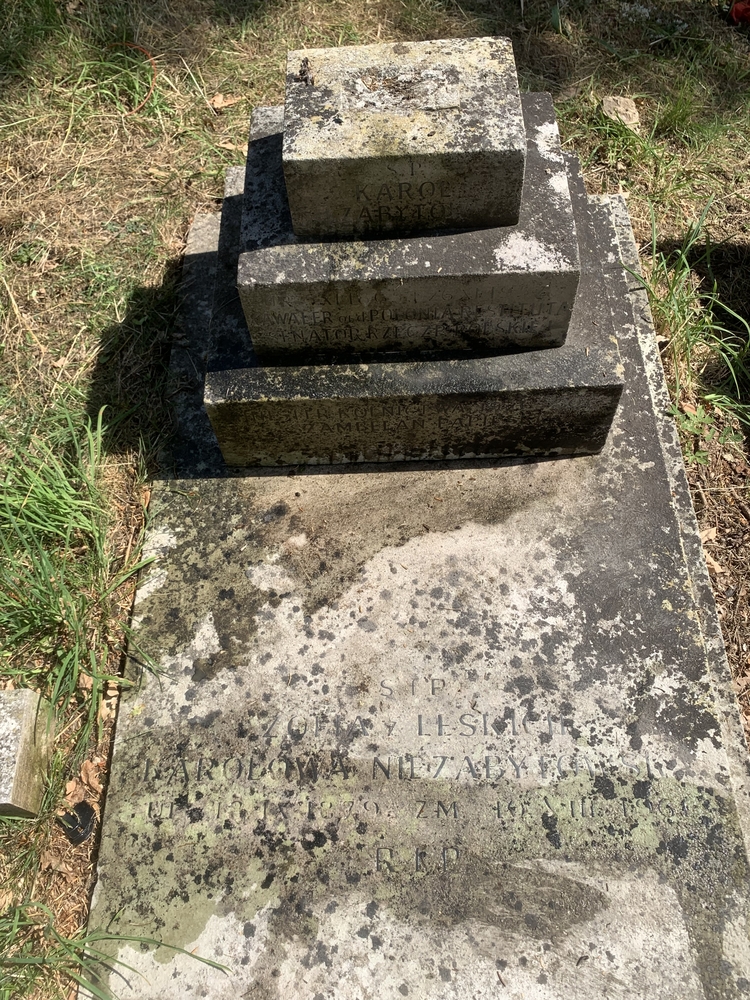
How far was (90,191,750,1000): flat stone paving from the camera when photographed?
2.05 meters

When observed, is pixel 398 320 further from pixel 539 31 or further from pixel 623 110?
pixel 539 31

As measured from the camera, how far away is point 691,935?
204 centimetres

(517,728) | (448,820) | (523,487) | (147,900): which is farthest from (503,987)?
(523,487)

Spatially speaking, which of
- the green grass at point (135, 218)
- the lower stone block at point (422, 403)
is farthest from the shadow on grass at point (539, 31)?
the lower stone block at point (422, 403)

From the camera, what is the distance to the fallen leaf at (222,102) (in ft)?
14.1

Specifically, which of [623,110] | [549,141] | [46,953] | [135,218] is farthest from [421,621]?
[623,110]

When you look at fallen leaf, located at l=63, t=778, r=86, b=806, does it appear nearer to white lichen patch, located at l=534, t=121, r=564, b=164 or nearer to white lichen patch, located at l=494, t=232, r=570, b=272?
white lichen patch, located at l=494, t=232, r=570, b=272

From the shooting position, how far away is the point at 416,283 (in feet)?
7.72

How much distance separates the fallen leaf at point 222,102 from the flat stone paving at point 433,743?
212cm

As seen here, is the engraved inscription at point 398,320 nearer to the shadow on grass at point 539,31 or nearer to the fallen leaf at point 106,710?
the fallen leaf at point 106,710

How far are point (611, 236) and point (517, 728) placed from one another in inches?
76.2

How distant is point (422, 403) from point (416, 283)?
0.39 meters

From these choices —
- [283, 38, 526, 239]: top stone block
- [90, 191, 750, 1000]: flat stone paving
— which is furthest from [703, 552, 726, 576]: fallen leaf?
[283, 38, 526, 239]: top stone block

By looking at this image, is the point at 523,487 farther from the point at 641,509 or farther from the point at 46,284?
the point at 46,284
